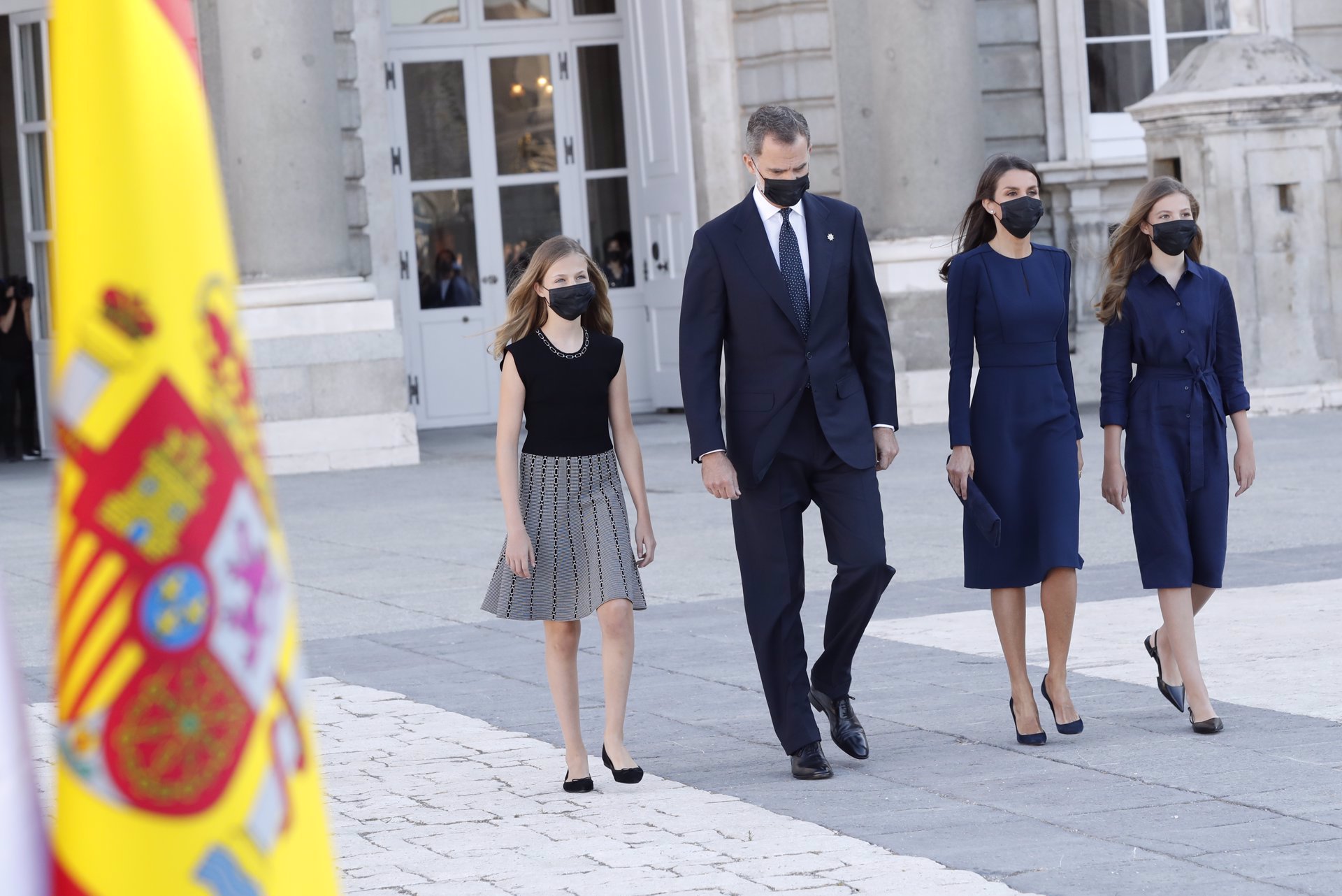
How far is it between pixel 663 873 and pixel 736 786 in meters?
0.93

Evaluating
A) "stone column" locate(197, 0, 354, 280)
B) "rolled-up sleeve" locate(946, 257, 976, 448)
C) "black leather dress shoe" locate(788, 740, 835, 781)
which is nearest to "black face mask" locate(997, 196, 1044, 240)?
"rolled-up sleeve" locate(946, 257, 976, 448)

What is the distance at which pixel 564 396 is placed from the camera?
203 inches

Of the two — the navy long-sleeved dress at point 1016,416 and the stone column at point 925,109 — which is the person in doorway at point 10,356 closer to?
the stone column at point 925,109

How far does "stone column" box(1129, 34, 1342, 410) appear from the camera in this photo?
14227 millimetres

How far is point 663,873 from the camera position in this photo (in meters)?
4.04

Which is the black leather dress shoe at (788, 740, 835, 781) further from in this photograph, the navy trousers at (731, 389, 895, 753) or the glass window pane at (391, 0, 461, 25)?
the glass window pane at (391, 0, 461, 25)

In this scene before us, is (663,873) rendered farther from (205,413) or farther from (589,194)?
(589,194)

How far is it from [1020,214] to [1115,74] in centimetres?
1257

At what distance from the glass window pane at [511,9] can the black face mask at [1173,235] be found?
41.8 ft

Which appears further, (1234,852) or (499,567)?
(499,567)

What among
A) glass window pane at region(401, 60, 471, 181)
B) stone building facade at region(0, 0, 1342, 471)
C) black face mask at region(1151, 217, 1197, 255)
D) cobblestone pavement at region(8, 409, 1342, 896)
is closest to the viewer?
cobblestone pavement at region(8, 409, 1342, 896)

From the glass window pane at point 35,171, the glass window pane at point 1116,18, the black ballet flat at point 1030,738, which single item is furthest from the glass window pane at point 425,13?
the black ballet flat at point 1030,738

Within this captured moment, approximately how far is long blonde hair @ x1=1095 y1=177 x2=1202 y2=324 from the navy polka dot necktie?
93cm

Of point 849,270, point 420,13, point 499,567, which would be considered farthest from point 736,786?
point 420,13
